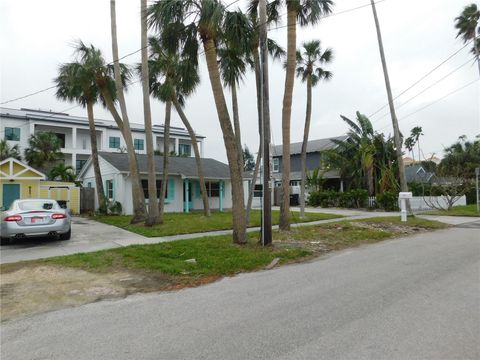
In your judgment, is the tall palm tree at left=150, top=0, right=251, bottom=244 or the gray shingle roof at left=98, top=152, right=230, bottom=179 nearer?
the tall palm tree at left=150, top=0, right=251, bottom=244

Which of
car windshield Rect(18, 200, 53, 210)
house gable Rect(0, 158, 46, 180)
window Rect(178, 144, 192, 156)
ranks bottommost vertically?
car windshield Rect(18, 200, 53, 210)

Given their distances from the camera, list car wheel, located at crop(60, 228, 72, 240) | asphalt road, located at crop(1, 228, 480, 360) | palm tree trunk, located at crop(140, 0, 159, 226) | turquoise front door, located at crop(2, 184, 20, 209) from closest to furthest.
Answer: asphalt road, located at crop(1, 228, 480, 360) < car wheel, located at crop(60, 228, 72, 240) < palm tree trunk, located at crop(140, 0, 159, 226) < turquoise front door, located at crop(2, 184, 20, 209)

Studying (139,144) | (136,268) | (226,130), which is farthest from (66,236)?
(139,144)

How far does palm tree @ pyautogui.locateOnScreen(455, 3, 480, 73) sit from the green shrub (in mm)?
12160

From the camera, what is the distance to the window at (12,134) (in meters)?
39.1

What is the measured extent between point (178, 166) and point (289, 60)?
14.9 meters

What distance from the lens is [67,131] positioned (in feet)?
144

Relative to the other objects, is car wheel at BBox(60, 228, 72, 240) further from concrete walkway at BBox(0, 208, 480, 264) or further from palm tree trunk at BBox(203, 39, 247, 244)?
palm tree trunk at BBox(203, 39, 247, 244)

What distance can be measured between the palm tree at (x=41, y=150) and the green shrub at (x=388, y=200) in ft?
93.3

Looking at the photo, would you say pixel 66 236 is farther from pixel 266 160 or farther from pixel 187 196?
pixel 187 196

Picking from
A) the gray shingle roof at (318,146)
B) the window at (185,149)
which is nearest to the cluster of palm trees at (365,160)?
the gray shingle roof at (318,146)

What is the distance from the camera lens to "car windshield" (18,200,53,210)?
37.1 ft

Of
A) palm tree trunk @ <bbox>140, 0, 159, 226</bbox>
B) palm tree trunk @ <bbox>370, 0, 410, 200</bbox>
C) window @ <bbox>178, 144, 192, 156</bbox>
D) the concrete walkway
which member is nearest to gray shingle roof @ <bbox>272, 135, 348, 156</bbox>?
window @ <bbox>178, 144, 192, 156</bbox>

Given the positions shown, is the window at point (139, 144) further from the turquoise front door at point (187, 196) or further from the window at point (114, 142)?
the turquoise front door at point (187, 196)
